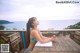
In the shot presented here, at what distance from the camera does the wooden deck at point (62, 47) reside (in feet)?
8.35

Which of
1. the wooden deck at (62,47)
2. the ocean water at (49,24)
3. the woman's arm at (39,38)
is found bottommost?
the wooden deck at (62,47)

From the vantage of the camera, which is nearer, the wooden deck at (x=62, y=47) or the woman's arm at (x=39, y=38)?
the wooden deck at (x=62, y=47)

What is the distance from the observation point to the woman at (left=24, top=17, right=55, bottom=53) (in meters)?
2.80

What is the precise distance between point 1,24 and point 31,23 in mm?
506

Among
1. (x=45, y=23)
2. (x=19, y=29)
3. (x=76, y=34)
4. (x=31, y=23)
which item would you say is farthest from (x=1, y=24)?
(x=76, y=34)

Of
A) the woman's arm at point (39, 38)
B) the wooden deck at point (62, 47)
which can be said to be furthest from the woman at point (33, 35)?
the wooden deck at point (62, 47)

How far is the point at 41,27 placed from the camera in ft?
9.23

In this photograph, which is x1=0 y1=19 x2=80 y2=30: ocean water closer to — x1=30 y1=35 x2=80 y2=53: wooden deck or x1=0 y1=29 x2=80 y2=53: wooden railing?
x1=0 y1=29 x2=80 y2=53: wooden railing

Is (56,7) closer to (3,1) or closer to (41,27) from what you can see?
(41,27)

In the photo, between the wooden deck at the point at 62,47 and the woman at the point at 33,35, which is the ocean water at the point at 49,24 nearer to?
the woman at the point at 33,35

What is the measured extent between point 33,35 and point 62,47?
49 centimetres

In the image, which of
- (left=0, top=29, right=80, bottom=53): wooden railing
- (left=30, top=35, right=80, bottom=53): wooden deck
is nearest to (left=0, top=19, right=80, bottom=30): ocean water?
(left=0, top=29, right=80, bottom=53): wooden railing

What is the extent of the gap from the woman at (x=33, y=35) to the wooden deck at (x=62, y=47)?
136mm

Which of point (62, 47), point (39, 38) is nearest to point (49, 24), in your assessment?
point (39, 38)
